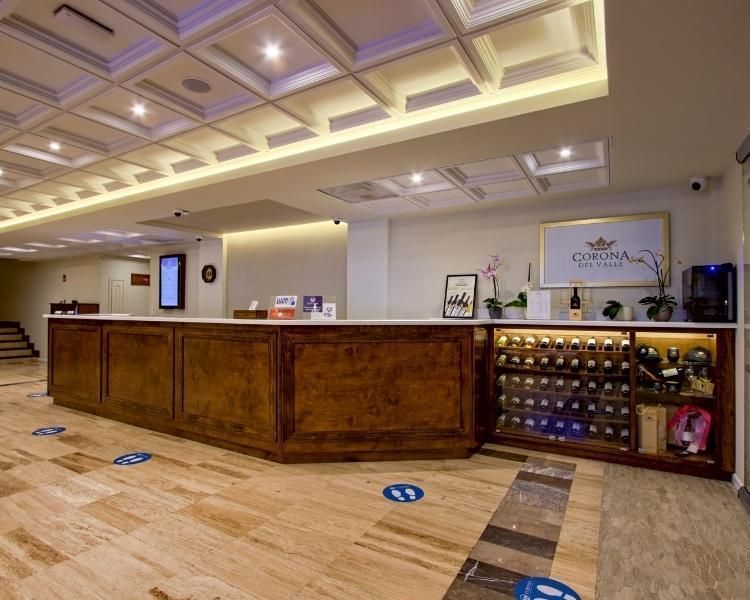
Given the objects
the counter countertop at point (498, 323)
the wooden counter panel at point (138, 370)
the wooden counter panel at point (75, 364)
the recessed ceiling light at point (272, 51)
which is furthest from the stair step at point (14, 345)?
the recessed ceiling light at point (272, 51)

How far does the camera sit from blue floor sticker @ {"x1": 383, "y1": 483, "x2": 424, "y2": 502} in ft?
10.1

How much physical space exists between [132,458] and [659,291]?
529 cm

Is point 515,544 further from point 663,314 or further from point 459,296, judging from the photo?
point 459,296

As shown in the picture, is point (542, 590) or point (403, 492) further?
point (403, 492)

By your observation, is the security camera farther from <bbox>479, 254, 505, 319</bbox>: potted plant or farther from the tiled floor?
the tiled floor

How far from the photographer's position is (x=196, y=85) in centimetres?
325

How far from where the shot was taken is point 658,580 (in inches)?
85.9

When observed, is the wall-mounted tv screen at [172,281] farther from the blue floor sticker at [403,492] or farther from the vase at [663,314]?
the vase at [663,314]

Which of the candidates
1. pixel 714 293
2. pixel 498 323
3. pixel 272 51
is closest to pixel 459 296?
pixel 498 323

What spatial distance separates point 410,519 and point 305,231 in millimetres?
5559

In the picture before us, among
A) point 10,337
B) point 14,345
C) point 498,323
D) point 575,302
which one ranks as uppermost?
point 575,302

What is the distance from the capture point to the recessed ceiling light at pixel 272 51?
2803 mm

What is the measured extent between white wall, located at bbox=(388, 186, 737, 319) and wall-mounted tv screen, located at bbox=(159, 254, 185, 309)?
5.05 meters

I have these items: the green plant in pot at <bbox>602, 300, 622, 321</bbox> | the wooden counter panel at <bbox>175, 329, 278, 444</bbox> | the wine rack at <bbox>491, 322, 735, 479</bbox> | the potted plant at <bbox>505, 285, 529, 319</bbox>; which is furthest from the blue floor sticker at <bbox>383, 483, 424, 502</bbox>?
the green plant in pot at <bbox>602, 300, 622, 321</bbox>
